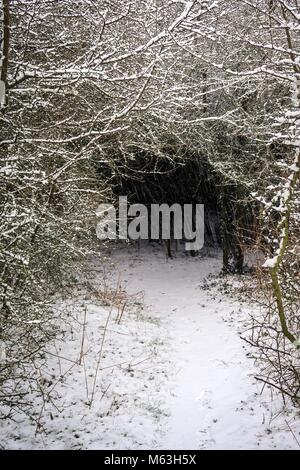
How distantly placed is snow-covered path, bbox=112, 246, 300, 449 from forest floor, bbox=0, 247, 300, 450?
1 cm

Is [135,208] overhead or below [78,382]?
overhead

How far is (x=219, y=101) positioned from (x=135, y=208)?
6.47 meters

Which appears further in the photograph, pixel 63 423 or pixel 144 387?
pixel 144 387

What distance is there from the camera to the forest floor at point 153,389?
16.3ft

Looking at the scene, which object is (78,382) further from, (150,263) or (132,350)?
(150,263)

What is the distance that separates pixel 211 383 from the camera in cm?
642

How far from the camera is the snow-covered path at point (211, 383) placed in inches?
195

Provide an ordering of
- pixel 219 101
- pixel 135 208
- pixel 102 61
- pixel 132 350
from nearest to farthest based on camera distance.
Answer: pixel 102 61 → pixel 132 350 → pixel 219 101 → pixel 135 208

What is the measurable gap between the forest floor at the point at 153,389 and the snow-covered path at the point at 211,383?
0.05 feet

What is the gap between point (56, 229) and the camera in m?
6.59

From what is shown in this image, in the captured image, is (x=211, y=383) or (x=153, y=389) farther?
(x=211, y=383)

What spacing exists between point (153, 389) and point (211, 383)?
920mm
